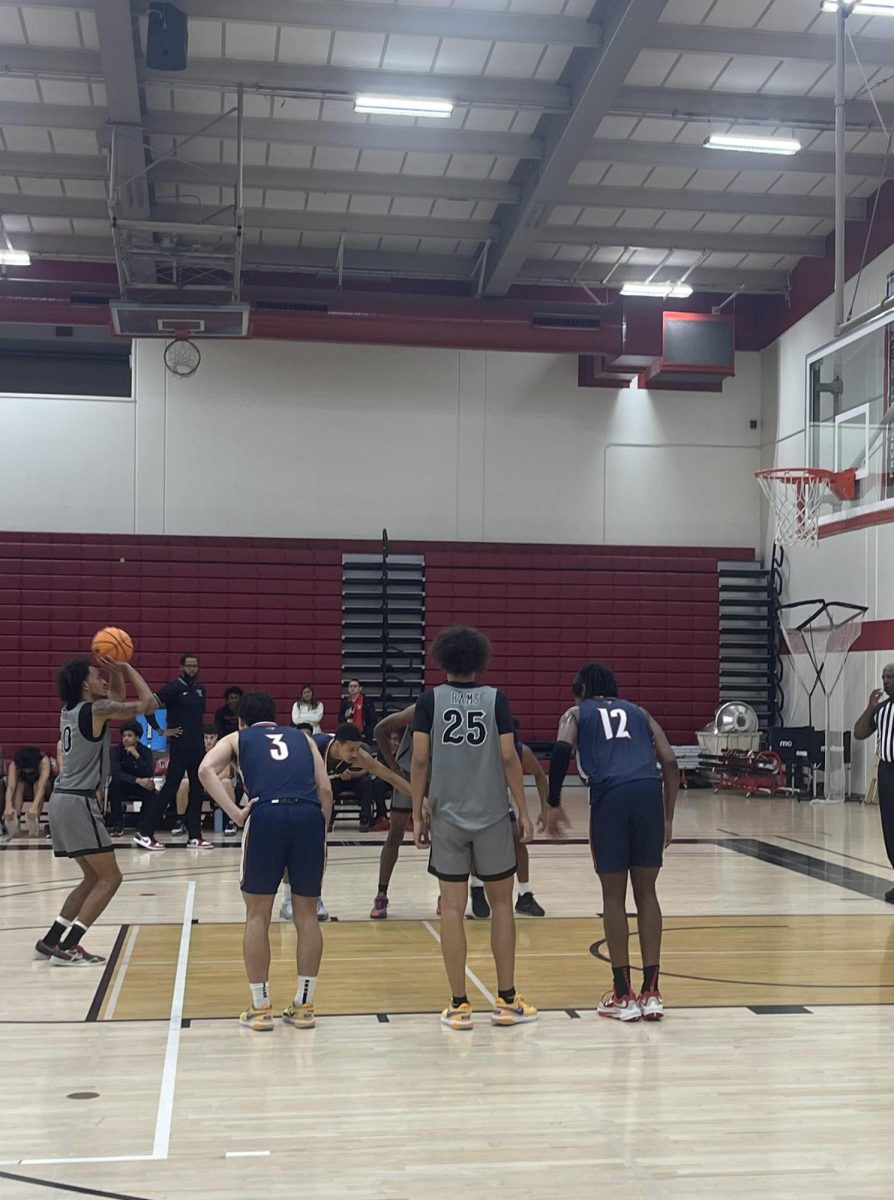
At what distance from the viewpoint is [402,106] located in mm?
12492

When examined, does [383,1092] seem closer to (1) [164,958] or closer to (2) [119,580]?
(1) [164,958]

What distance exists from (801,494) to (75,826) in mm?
10676

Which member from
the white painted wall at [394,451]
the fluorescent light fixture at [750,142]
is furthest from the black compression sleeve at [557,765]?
the white painted wall at [394,451]

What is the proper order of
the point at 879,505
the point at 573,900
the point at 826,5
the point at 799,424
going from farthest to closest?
the point at 799,424 < the point at 879,505 < the point at 826,5 < the point at 573,900

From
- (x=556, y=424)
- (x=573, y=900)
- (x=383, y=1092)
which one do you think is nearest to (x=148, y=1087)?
(x=383, y=1092)

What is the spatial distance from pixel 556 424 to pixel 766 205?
451 centimetres

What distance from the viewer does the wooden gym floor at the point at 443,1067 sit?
3621 millimetres

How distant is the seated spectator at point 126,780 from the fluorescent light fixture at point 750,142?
334 inches

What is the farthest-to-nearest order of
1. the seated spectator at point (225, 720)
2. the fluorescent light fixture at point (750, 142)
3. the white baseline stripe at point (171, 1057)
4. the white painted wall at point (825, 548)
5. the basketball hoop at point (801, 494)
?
1. the white painted wall at point (825, 548)
2. the basketball hoop at point (801, 494)
3. the fluorescent light fixture at point (750, 142)
4. the seated spectator at point (225, 720)
5. the white baseline stripe at point (171, 1057)

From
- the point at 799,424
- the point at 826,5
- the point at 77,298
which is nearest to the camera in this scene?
the point at 826,5

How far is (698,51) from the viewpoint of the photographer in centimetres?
1150

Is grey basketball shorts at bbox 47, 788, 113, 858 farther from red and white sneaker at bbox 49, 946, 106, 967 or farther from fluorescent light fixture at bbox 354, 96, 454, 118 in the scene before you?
fluorescent light fixture at bbox 354, 96, 454, 118

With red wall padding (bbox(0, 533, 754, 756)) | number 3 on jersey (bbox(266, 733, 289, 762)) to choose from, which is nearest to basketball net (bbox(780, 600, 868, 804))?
red wall padding (bbox(0, 533, 754, 756))

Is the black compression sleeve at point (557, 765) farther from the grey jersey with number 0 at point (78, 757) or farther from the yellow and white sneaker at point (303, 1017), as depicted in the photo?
the grey jersey with number 0 at point (78, 757)
